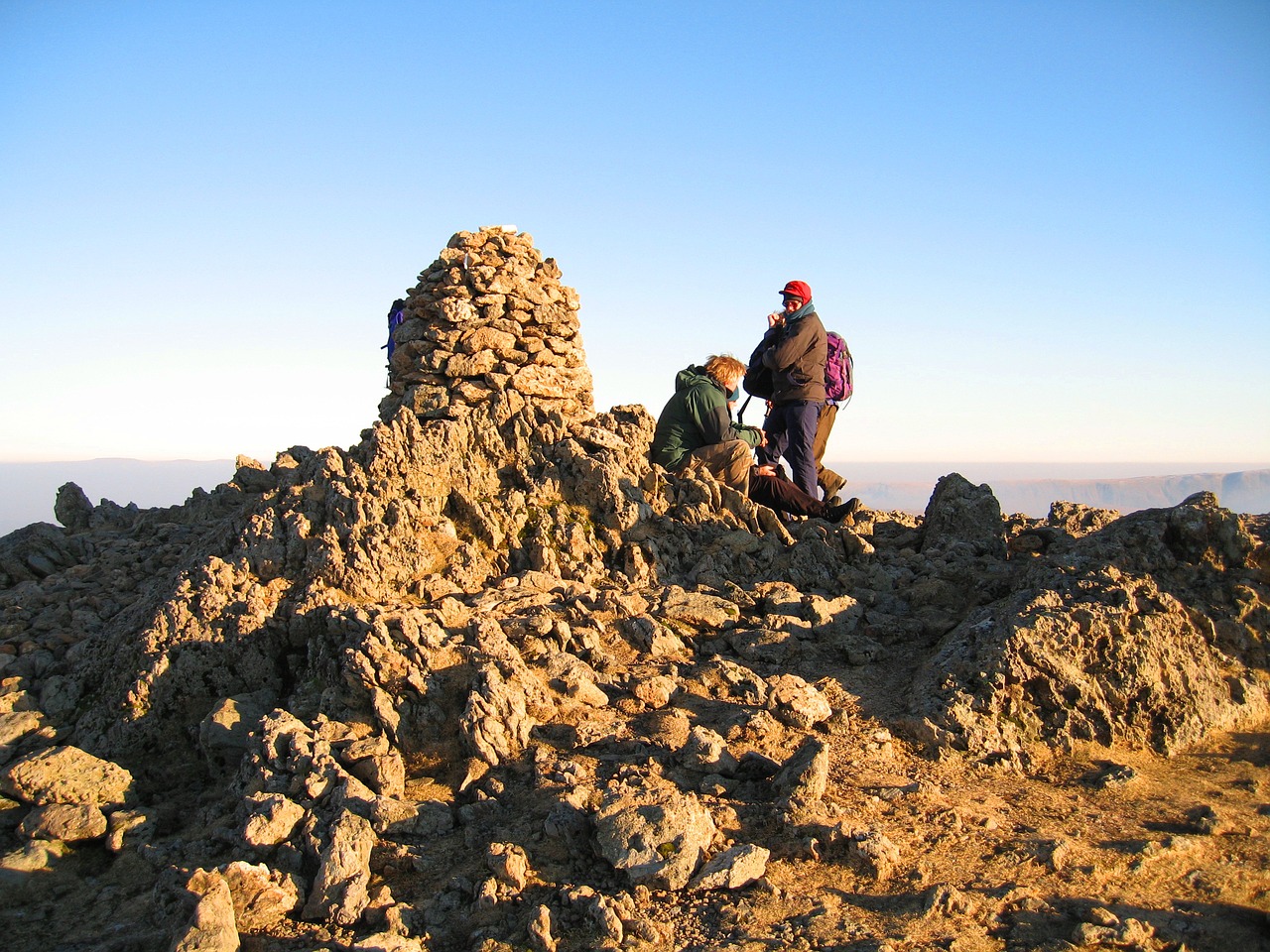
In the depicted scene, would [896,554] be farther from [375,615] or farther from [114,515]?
[114,515]

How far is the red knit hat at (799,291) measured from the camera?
1197cm

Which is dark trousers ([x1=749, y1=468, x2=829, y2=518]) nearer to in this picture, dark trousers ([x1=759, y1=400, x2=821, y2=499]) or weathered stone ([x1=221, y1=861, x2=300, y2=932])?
dark trousers ([x1=759, y1=400, x2=821, y2=499])

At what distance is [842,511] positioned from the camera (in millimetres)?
11602

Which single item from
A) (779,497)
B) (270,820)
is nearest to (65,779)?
(270,820)

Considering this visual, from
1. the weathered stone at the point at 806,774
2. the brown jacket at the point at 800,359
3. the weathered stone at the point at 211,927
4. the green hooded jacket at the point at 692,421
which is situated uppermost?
the brown jacket at the point at 800,359

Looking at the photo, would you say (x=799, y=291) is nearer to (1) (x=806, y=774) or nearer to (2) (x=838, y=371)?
(2) (x=838, y=371)

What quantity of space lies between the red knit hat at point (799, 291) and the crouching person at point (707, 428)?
1130mm

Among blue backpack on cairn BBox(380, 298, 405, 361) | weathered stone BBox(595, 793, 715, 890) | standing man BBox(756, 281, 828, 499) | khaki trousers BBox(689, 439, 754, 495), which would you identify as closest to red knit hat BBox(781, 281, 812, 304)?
standing man BBox(756, 281, 828, 499)

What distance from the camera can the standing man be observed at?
11.8m

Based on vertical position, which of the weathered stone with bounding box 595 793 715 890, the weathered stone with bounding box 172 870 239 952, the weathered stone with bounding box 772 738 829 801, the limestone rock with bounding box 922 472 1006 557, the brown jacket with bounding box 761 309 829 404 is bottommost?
the weathered stone with bounding box 172 870 239 952

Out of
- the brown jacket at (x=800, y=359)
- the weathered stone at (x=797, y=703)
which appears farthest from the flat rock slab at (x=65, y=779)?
the brown jacket at (x=800, y=359)

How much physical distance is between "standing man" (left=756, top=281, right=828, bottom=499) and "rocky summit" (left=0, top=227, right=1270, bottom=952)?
127cm

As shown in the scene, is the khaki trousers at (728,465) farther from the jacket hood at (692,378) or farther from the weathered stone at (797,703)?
the weathered stone at (797,703)

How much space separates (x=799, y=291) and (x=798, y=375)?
108 cm
